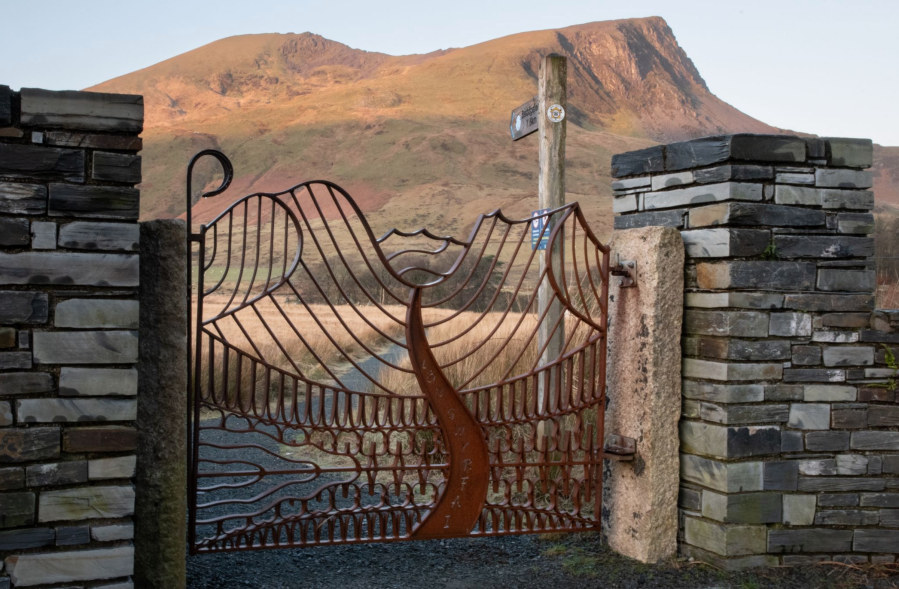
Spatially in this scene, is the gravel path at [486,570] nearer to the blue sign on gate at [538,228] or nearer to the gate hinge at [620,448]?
the gate hinge at [620,448]

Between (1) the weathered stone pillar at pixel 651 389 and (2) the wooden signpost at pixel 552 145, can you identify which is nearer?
(1) the weathered stone pillar at pixel 651 389

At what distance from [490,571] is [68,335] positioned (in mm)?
2292

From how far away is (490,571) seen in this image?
374 cm

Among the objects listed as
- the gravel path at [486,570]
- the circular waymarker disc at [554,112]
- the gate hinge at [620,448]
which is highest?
the circular waymarker disc at [554,112]

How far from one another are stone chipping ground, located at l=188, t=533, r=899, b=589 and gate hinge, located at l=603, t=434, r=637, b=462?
1.73ft

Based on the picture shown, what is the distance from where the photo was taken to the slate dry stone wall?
Result: 256 centimetres

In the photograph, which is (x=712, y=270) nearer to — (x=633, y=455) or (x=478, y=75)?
(x=633, y=455)

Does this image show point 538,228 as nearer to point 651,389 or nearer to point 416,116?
point 651,389

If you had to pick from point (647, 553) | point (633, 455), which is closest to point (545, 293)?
point (633, 455)

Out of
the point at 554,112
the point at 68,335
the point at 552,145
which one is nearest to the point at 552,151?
the point at 552,145

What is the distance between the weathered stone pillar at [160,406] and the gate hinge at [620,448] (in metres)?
2.02

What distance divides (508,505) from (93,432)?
200 cm

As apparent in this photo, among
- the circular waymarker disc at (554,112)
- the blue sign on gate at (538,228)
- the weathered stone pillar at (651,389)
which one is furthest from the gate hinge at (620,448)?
the circular waymarker disc at (554,112)

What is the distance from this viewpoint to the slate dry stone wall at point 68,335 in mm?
2559
